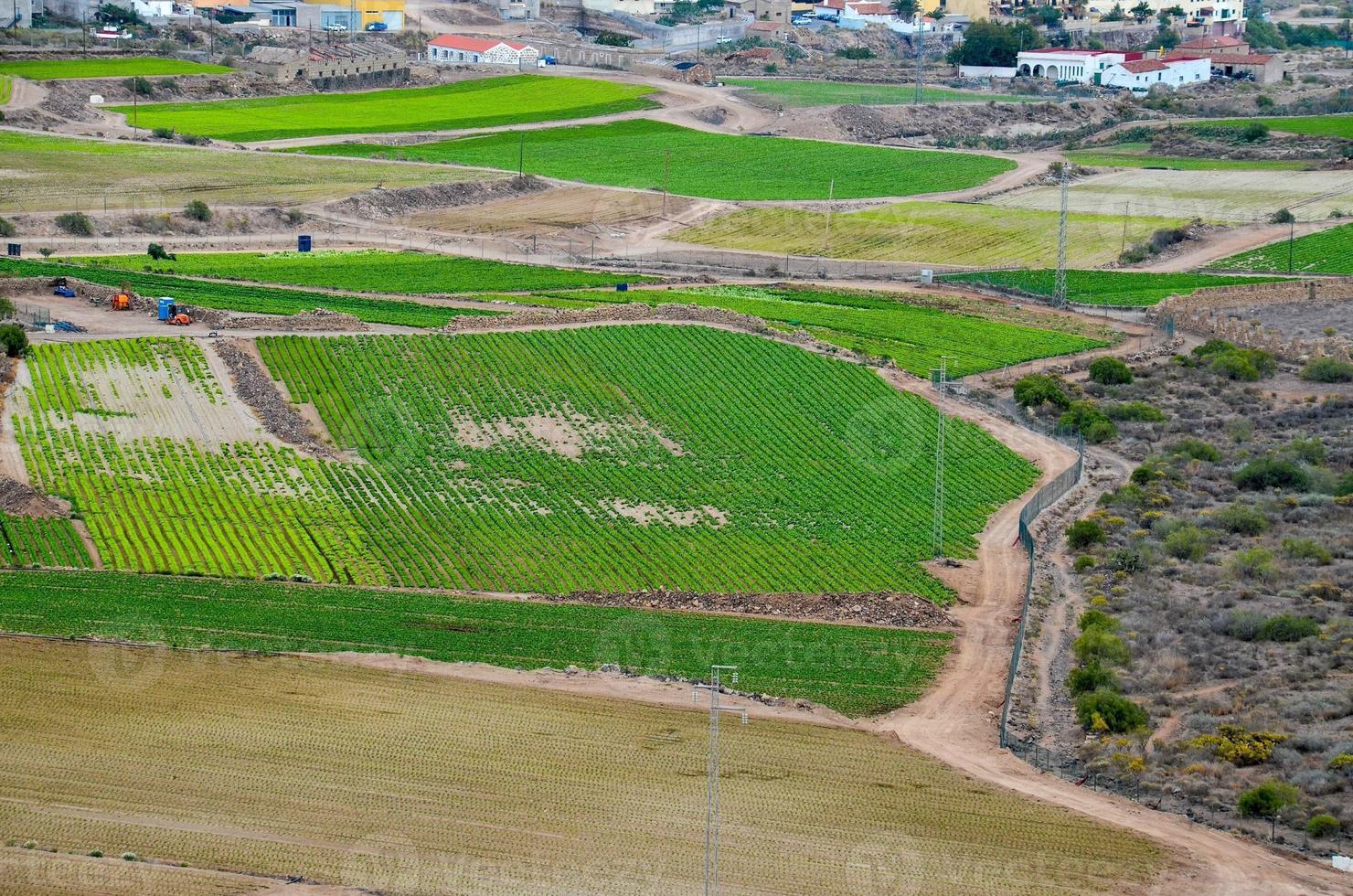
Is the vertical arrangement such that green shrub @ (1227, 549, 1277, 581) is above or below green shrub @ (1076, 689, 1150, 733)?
above

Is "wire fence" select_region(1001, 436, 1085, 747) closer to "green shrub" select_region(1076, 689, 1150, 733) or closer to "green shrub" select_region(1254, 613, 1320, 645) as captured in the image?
"green shrub" select_region(1076, 689, 1150, 733)

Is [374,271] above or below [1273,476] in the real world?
above

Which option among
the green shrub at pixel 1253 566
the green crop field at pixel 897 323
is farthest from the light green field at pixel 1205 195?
the green shrub at pixel 1253 566

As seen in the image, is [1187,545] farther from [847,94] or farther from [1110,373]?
[847,94]

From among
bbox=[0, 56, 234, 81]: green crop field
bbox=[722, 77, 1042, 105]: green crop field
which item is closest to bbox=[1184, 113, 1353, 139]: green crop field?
bbox=[722, 77, 1042, 105]: green crop field

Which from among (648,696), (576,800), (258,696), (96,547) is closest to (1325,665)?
(648,696)

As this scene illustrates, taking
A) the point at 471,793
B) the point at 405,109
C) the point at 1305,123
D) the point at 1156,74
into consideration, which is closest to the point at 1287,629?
the point at 471,793

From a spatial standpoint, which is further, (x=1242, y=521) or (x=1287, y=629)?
(x=1242, y=521)
